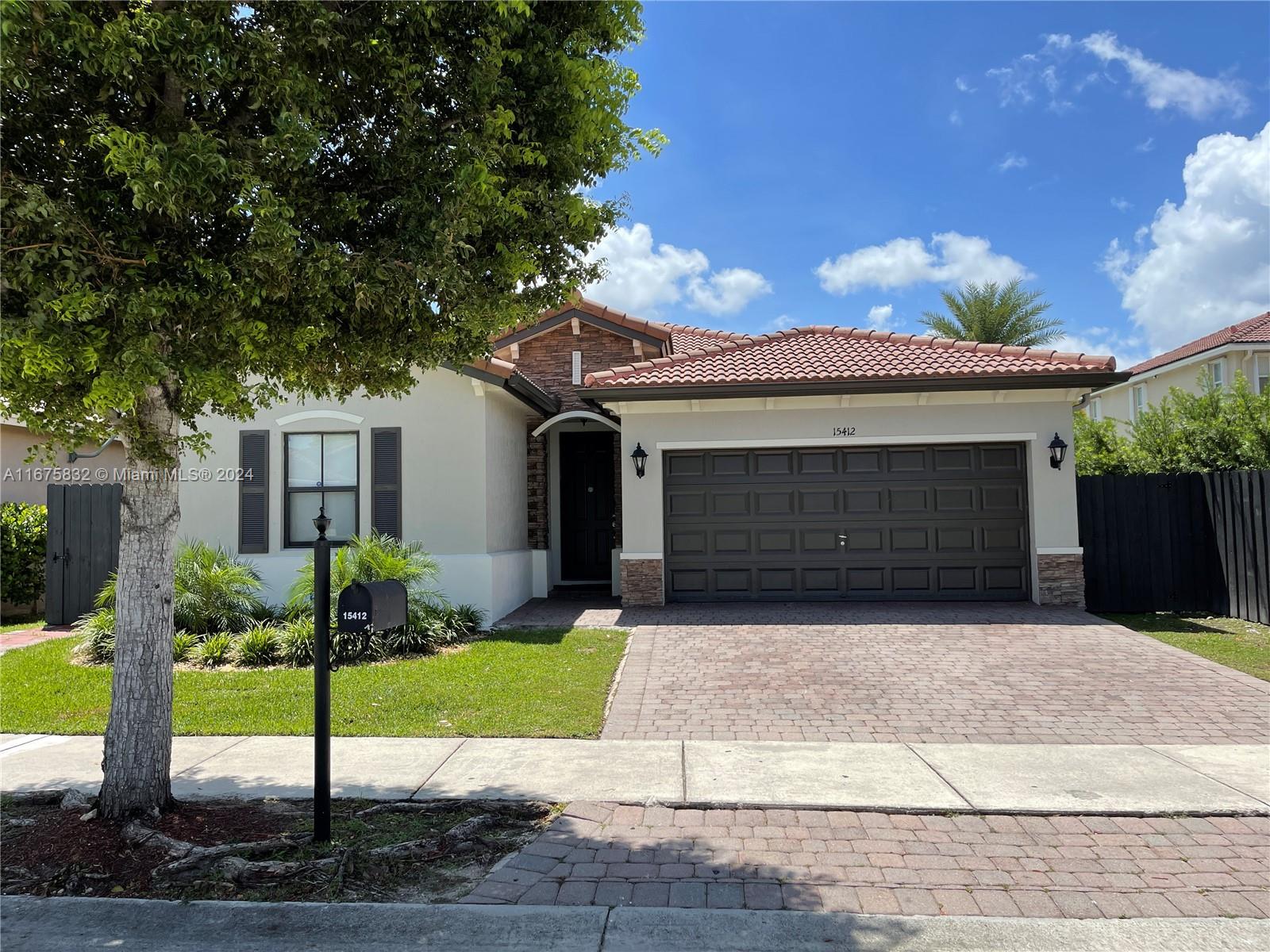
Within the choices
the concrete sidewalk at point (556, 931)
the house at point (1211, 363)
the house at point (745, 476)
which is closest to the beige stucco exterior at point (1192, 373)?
the house at point (1211, 363)

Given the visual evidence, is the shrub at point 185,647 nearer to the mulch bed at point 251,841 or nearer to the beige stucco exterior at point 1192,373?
the mulch bed at point 251,841

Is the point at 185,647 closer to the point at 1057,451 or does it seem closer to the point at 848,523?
the point at 848,523

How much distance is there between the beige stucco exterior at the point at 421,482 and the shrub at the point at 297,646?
219cm

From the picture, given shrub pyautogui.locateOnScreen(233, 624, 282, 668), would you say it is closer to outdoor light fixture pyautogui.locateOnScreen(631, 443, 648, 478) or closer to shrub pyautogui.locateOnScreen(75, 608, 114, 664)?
shrub pyautogui.locateOnScreen(75, 608, 114, 664)

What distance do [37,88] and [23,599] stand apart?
1248cm

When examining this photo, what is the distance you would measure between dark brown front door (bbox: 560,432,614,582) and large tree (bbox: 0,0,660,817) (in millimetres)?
9757

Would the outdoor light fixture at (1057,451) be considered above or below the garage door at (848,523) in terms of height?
above

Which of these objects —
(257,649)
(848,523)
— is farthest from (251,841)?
(848,523)

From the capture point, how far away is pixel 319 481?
38.8 ft

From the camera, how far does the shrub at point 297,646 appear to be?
9312 mm

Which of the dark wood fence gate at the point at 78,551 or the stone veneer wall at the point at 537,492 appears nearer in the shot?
the dark wood fence gate at the point at 78,551

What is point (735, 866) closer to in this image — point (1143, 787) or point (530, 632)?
point (1143, 787)

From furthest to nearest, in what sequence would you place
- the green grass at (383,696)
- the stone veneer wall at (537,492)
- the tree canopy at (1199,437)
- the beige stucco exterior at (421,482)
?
1. the stone veneer wall at (537,492)
2. the tree canopy at (1199,437)
3. the beige stucco exterior at (421,482)
4. the green grass at (383,696)

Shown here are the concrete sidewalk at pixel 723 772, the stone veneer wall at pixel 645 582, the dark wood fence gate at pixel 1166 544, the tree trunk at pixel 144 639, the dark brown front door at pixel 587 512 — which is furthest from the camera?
the dark brown front door at pixel 587 512
